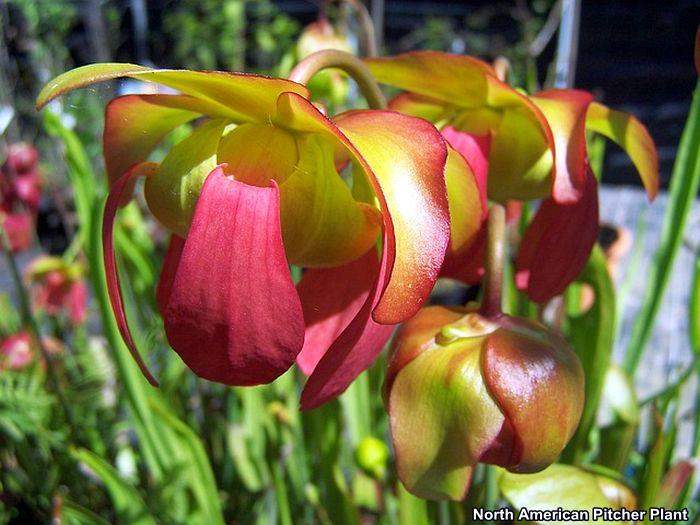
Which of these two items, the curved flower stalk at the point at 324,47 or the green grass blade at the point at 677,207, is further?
the curved flower stalk at the point at 324,47

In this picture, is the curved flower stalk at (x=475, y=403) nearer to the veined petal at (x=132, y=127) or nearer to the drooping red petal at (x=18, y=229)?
the veined petal at (x=132, y=127)

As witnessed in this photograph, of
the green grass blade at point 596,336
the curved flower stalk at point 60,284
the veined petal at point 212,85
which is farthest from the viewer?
the curved flower stalk at point 60,284

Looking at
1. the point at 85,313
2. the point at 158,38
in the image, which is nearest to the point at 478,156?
the point at 85,313

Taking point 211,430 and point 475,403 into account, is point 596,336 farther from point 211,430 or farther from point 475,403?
point 211,430

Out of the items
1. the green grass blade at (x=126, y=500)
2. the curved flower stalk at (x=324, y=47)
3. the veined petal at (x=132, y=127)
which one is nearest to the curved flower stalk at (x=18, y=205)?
the curved flower stalk at (x=324, y=47)

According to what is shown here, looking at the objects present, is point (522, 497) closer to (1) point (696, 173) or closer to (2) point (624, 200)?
(1) point (696, 173)

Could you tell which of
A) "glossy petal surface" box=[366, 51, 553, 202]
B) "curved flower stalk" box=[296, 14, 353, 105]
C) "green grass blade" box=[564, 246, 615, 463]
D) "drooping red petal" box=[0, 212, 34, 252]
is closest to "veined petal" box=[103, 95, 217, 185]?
"glossy petal surface" box=[366, 51, 553, 202]
